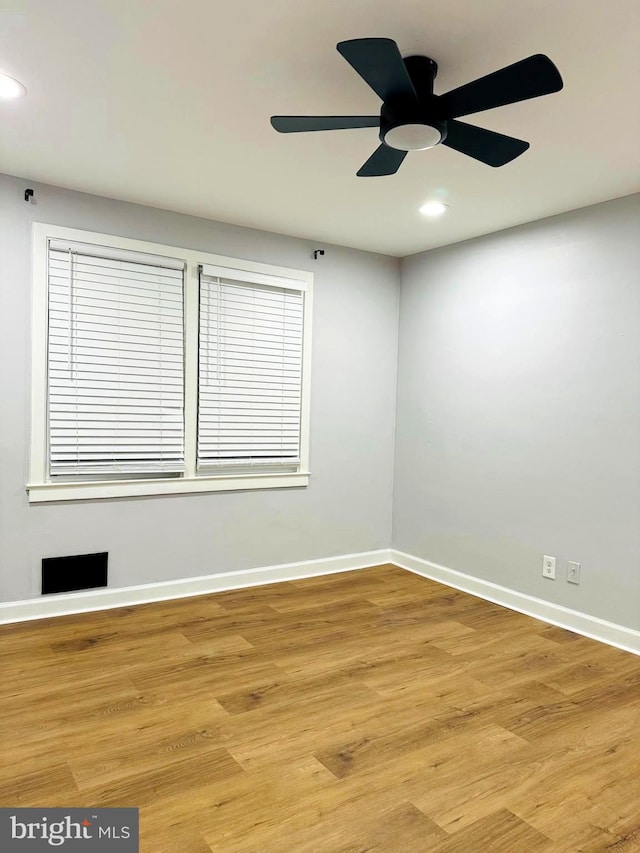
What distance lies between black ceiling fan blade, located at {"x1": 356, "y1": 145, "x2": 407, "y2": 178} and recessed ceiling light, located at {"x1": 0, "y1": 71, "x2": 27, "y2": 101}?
1402 millimetres

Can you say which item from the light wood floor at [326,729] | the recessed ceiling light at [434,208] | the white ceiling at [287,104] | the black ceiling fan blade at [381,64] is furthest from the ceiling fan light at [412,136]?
the light wood floor at [326,729]

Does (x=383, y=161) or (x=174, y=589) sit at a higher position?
(x=383, y=161)

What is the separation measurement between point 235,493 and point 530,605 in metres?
2.09

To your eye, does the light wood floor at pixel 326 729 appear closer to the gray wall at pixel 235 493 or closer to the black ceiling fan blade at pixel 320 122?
the gray wall at pixel 235 493

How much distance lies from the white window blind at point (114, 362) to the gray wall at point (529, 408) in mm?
1916

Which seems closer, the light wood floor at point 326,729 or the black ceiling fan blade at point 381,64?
the black ceiling fan blade at point 381,64

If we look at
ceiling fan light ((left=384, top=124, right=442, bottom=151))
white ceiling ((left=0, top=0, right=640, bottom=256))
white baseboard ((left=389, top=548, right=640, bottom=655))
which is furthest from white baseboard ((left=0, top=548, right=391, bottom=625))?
ceiling fan light ((left=384, top=124, right=442, bottom=151))

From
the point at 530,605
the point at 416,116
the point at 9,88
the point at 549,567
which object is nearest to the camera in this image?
the point at 416,116

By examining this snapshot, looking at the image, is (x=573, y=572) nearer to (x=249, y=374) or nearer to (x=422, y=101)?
(x=249, y=374)

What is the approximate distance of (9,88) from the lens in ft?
7.85

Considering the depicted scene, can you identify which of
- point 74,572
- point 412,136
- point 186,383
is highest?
point 412,136

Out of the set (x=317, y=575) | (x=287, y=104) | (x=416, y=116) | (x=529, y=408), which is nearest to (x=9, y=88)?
Result: (x=287, y=104)

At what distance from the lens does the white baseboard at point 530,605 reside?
3385 mm

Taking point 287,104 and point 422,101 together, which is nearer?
point 422,101
